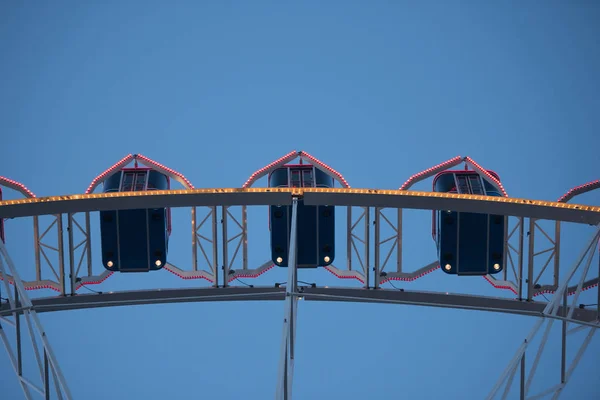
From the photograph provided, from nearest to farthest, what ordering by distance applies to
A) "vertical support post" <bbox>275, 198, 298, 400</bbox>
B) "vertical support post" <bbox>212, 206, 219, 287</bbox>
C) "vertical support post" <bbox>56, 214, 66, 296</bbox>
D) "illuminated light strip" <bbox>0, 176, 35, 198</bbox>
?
"vertical support post" <bbox>275, 198, 298, 400</bbox> < "vertical support post" <bbox>56, 214, 66, 296</bbox> < "vertical support post" <bbox>212, 206, 219, 287</bbox> < "illuminated light strip" <bbox>0, 176, 35, 198</bbox>

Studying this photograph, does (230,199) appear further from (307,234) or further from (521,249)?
(521,249)

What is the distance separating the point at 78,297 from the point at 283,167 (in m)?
6.18

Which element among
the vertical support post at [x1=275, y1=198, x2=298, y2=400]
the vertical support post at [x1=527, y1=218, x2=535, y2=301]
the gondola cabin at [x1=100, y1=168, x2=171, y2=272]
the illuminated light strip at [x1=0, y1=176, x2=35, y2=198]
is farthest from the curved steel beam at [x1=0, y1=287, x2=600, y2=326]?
the vertical support post at [x1=275, y1=198, x2=298, y2=400]

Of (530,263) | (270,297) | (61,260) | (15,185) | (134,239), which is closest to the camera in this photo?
(530,263)

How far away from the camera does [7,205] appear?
23766 millimetres

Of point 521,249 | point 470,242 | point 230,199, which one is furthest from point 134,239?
point 521,249

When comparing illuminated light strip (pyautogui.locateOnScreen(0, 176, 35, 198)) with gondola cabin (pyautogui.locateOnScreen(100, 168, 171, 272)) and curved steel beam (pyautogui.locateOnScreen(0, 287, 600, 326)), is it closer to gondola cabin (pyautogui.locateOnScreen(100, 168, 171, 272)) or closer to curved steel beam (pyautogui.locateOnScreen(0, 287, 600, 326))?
gondola cabin (pyautogui.locateOnScreen(100, 168, 171, 272))

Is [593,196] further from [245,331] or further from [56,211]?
[56,211]

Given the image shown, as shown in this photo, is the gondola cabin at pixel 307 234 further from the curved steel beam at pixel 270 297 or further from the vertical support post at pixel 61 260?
the vertical support post at pixel 61 260

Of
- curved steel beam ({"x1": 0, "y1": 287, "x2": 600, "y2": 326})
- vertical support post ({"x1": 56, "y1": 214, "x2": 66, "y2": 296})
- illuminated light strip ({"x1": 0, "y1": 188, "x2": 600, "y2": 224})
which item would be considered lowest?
curved steel beam ({"x1": 0, "y1": 287, "x2": 600, "y2": 326})

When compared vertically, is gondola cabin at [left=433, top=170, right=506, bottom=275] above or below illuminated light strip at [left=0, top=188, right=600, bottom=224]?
below

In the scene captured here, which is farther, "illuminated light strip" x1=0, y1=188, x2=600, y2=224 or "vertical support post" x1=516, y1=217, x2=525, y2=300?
"vertical support post" x1=516, y1=217, x2=525, y2=300

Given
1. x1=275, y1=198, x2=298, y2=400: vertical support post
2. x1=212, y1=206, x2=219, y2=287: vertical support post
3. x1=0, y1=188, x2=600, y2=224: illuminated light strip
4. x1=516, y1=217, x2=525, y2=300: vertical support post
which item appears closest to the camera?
x1=275, y1=198, x2=298, y2=400: vertical support post

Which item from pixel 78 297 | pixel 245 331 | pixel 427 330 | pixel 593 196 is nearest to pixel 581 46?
pixel 593 196
